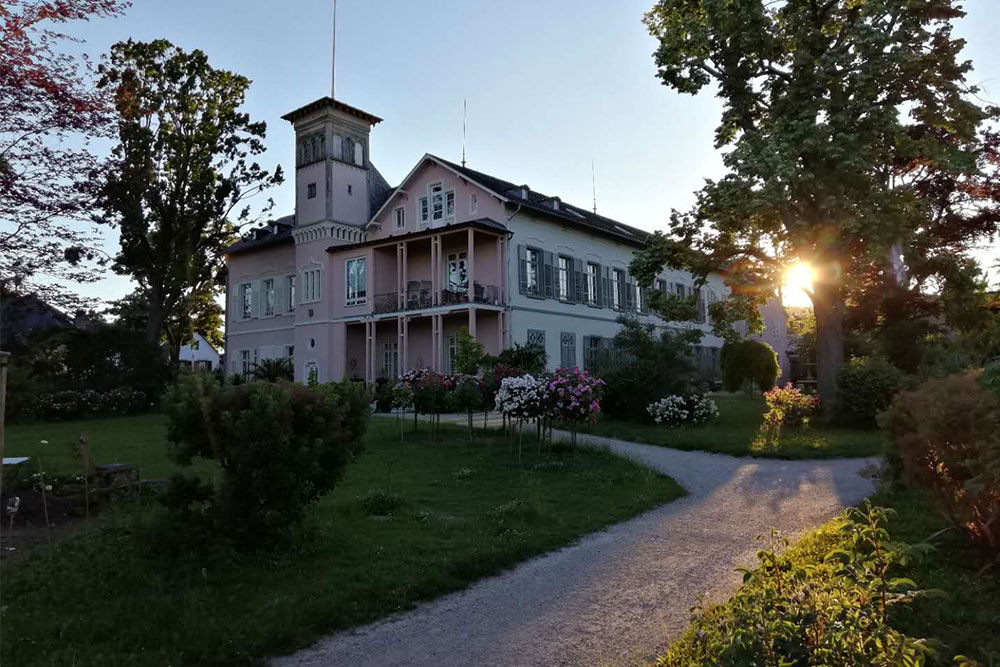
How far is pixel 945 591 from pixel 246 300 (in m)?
32.2

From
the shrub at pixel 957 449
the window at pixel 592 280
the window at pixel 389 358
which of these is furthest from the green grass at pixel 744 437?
the window at pixel 389 358

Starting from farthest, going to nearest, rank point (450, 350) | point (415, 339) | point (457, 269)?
1. point (415, 339)
2. point (457, 269)
3. point (450, 350)

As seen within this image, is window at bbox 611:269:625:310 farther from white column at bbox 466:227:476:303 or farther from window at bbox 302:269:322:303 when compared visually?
window at bbox 302:269:322:303

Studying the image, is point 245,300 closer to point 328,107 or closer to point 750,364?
point 328,107

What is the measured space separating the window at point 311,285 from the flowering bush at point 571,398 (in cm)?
1872

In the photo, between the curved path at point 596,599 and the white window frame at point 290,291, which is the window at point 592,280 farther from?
the curved path at point 596,599

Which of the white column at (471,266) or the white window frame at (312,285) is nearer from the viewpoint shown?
the white column at (471,266)

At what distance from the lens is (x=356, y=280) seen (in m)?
27.0

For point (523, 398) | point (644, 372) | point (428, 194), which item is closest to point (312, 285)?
point (428, 194)

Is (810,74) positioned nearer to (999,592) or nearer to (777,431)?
(777,431)

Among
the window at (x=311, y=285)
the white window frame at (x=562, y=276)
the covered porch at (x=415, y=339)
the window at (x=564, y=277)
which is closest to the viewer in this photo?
the covered porch at (x=415, y=339)

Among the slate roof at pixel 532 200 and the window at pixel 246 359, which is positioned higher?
the slate roof at pixel 532 200

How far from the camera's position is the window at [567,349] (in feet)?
84.0

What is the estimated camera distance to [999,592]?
450cm
